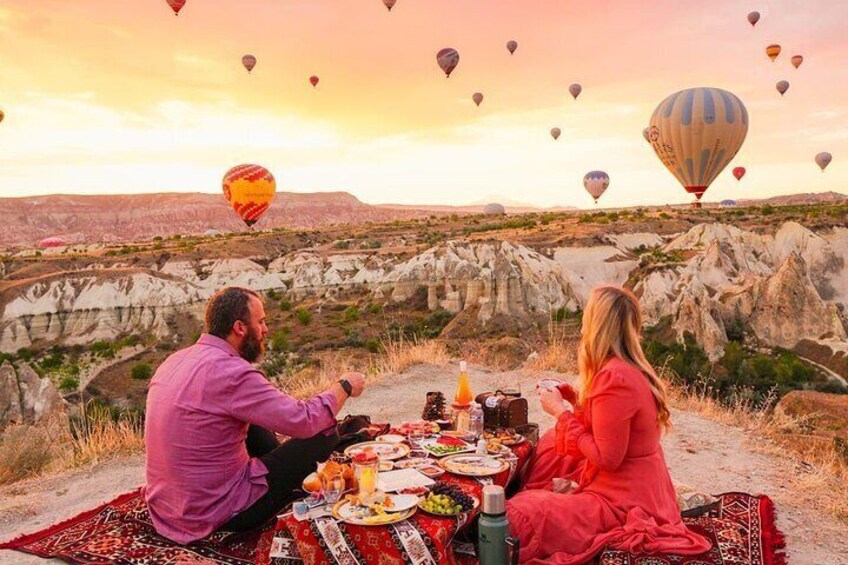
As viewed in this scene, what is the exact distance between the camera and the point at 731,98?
113 feet

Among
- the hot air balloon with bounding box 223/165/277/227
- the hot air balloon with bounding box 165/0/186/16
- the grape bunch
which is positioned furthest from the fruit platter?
the hot air balloon with bounding box 223/165/277/227

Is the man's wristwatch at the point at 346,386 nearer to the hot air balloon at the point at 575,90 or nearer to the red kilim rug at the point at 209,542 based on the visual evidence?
the red kilim rug at the point at 209,542

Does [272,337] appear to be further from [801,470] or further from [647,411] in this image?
[647,411]

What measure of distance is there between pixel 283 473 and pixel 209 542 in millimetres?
524

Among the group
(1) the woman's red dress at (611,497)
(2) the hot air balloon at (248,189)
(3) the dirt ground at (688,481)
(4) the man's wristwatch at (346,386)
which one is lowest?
(3) the dirt ground at (688,481)

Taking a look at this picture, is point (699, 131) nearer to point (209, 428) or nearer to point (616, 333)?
point (616, 333)

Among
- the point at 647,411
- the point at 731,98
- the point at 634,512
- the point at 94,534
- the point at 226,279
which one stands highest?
the point at 731,98

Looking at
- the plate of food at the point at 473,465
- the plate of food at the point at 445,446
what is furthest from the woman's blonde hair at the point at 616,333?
the plate of food at the point at 445,446

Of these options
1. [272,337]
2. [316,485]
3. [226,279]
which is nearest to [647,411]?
[316,485]

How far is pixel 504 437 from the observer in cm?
461

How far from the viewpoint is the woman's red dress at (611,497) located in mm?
3672

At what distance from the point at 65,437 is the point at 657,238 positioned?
42957 millimetres

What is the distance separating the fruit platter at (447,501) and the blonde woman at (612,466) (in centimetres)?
33

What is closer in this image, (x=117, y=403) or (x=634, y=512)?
(x=634, y=512)
